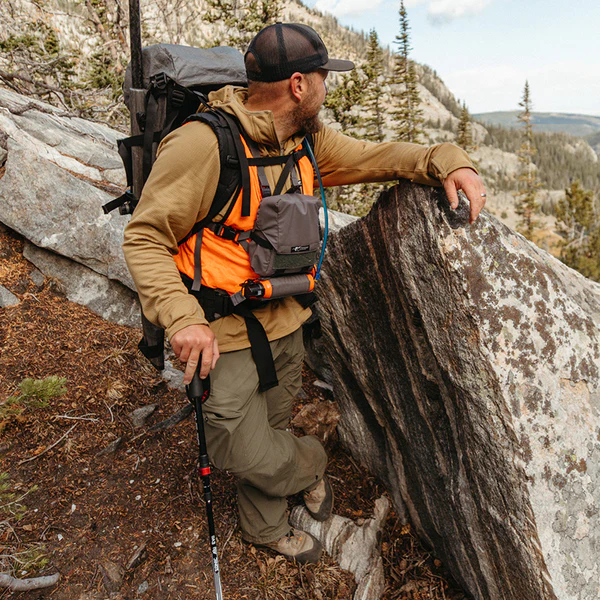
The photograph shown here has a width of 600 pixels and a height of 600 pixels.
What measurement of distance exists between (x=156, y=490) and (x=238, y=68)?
3868 millimetres

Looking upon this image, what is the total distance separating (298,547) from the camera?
3.85 metres

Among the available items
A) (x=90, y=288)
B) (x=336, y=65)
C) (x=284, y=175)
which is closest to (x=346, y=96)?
(x=90, y=288)

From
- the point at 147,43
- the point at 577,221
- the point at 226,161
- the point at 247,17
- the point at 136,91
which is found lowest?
the point at 577,221

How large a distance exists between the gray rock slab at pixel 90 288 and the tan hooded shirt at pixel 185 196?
11.4 ft

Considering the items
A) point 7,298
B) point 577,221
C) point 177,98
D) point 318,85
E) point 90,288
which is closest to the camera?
point 318,85

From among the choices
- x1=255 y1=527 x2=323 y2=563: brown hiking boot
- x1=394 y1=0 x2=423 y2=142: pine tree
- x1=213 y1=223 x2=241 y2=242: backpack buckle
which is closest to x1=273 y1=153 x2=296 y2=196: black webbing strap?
x1=213 y1=223 x2=241 y2=242: backpack buckle

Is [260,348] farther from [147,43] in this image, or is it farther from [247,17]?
[147,43]

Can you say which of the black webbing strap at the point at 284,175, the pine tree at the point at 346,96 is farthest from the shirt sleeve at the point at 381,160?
the pine tree at the point at 346,96

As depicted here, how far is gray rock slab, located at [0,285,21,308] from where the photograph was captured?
5.80m

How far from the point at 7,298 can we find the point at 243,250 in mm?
4334

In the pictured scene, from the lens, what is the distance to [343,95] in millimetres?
16156

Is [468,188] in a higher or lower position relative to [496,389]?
higher

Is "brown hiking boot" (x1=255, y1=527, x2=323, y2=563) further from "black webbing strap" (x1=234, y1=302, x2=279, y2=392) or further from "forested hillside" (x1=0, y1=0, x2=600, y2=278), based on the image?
"forested hillside" (x1=0, y1=0, x2=600, y2=278)

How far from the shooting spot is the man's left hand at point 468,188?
2.95 meters
